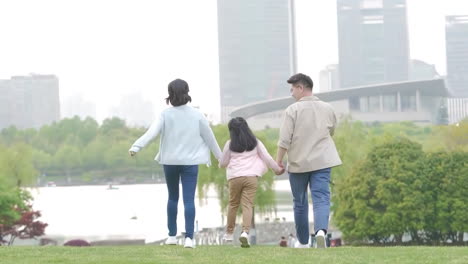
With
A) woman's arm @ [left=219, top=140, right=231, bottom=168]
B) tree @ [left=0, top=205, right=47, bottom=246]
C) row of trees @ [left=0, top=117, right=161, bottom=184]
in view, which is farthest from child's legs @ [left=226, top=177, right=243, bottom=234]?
row of trees @ [left=0, top=117, right=161, bottom=184]

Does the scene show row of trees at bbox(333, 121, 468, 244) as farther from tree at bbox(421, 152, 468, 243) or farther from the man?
the man

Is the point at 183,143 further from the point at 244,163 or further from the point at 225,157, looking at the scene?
the point at 244,163

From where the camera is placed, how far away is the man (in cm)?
891

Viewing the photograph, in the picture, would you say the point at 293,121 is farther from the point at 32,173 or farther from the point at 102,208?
the point at 102,208

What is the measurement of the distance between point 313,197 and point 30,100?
163643mm

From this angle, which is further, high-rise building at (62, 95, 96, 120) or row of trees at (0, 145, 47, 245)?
high-rise building at (62, 95, 96, 120)

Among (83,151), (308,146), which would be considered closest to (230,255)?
(308,146)

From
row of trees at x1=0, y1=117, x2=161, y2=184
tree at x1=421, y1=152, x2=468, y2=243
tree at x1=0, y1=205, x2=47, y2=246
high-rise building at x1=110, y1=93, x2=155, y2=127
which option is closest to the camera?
tree at x1=421, y1=152, x2=468, y2=243

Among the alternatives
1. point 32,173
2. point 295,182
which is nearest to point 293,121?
point 295,182

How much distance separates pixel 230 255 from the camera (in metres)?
8.11

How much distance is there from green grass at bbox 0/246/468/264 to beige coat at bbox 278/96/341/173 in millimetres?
723

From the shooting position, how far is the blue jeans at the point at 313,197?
8867mm

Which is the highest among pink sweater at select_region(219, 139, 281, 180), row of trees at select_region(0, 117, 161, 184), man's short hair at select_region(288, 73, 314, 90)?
man's short hair at select_region(288, 73, 314, 90)

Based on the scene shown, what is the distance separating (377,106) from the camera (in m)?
121
